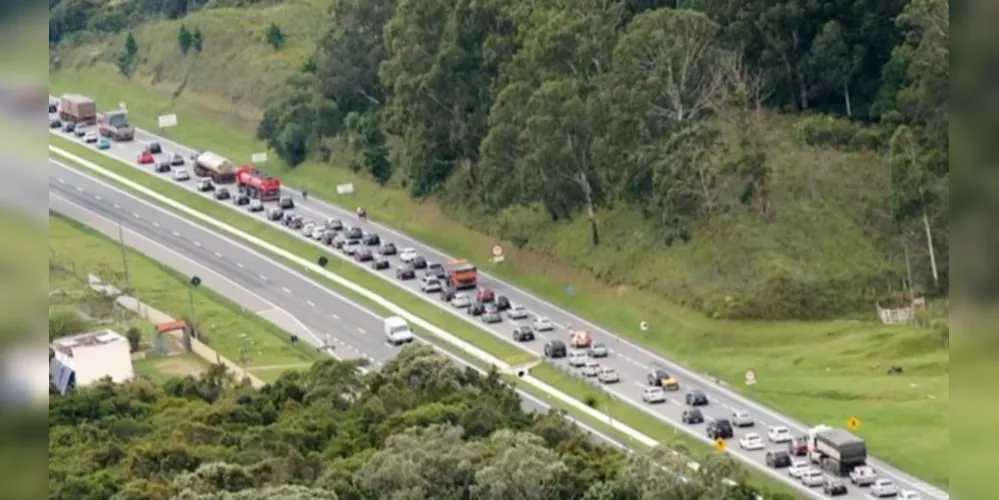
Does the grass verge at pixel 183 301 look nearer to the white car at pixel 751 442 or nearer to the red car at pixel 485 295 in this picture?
the red car at pixel 485 295

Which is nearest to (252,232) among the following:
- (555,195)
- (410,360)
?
(555,195)

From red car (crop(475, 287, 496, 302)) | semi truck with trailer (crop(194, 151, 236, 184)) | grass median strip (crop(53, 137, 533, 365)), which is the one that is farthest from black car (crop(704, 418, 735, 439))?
semi truck with trailer (crop(194, 151, 236, 184))

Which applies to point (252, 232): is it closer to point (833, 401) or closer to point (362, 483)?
Result: point (833, 401)

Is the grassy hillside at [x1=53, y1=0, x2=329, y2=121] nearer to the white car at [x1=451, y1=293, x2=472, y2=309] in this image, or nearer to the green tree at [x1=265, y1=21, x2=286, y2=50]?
the green tree at [x1=265, y1=21, x2=286, y2=50]

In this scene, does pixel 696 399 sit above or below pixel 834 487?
below

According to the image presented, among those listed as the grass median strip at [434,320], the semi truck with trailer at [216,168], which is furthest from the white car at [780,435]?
the semi truck with trailer at [216,168]

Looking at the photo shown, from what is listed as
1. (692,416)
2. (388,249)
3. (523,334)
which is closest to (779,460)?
(692,416)

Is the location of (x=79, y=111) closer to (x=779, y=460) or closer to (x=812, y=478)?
(x=779, y=460)
